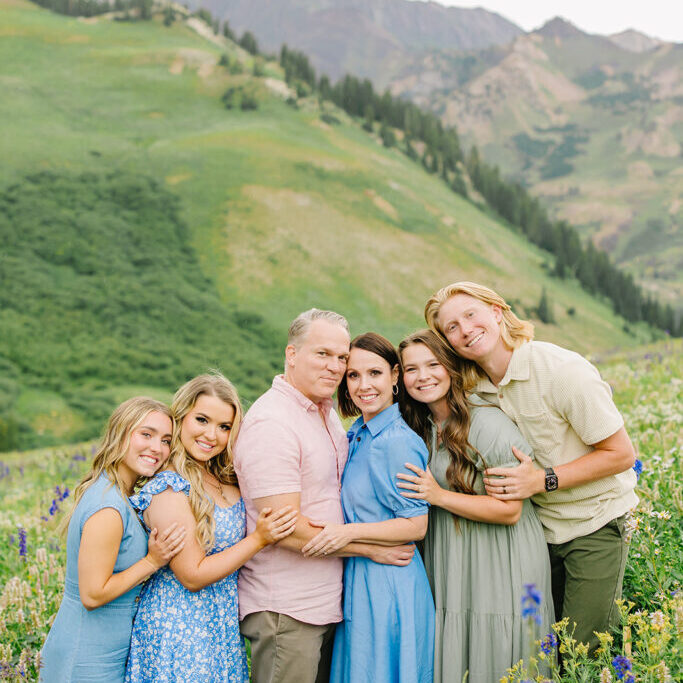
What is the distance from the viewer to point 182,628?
14.1ft

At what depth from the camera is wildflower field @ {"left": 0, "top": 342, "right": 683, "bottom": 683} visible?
3.63 meters

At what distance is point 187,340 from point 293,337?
158 ft

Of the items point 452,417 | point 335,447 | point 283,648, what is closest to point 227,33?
point 335,447

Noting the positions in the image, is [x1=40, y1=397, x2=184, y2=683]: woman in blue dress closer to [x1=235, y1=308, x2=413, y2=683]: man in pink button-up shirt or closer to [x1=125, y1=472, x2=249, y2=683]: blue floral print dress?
[x1=125, y1=472, x2=249, y2=683]: blue floral print dress

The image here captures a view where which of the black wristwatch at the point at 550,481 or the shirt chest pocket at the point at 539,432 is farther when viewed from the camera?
the shirt chest pocket at the point at 539,432

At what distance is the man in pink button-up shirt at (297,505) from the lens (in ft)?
14.4

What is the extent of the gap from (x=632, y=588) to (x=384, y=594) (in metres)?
2.30

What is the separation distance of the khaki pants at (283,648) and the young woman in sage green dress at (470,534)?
887mm

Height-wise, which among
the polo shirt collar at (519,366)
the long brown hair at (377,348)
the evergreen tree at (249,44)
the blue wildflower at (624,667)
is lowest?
the blue wildflower at (624,667)

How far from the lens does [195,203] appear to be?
6275 cm

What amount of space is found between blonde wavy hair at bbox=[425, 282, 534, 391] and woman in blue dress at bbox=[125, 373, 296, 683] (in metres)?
1.83

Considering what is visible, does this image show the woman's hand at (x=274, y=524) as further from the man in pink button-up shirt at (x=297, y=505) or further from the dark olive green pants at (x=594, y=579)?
the dark olive green pants at (x=594, y=579)

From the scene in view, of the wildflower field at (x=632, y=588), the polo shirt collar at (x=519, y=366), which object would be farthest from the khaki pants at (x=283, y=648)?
the polo shirt collar at (x=519, y=366)

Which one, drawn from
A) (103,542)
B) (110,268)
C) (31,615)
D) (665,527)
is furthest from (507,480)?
(110,268)
